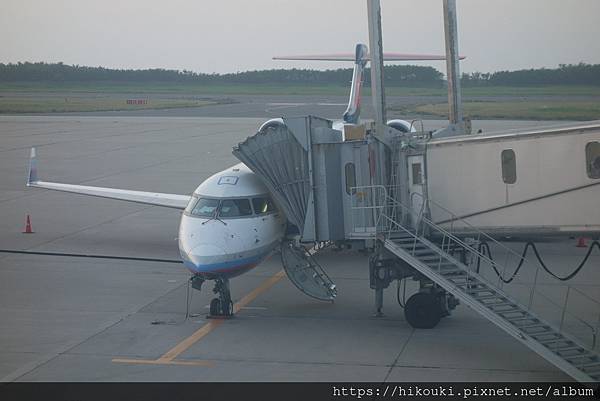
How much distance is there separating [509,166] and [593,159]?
1660mm

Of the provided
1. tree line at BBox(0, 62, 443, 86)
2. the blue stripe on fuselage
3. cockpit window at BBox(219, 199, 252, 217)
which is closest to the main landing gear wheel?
the blue stripe on fuselage

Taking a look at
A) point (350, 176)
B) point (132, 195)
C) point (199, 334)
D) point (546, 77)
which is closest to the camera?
point (199, 334)

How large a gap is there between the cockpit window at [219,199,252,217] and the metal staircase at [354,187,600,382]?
126 inches

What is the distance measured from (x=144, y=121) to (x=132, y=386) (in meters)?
69.2

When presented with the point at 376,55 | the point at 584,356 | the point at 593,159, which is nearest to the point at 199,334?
the point at 376,55

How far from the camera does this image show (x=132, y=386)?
50.2ft

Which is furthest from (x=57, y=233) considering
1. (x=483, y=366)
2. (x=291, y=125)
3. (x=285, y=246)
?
(x=483, y=366)

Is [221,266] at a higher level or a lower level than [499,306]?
higher

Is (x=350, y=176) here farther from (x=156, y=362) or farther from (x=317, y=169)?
(x=156, y=362)

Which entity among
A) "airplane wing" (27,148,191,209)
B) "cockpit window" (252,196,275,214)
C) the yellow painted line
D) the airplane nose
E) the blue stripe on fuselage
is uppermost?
"cockpit window" (252,196,275,214)

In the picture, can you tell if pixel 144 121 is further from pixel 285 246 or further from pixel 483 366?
pixel 483 366

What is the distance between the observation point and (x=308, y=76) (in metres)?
117

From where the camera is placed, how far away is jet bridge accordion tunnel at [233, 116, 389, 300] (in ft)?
63.8

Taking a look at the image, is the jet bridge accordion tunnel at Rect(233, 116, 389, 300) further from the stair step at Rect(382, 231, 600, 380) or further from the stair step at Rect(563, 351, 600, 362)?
the stair step at Rect(563, 351, 600, 362)
